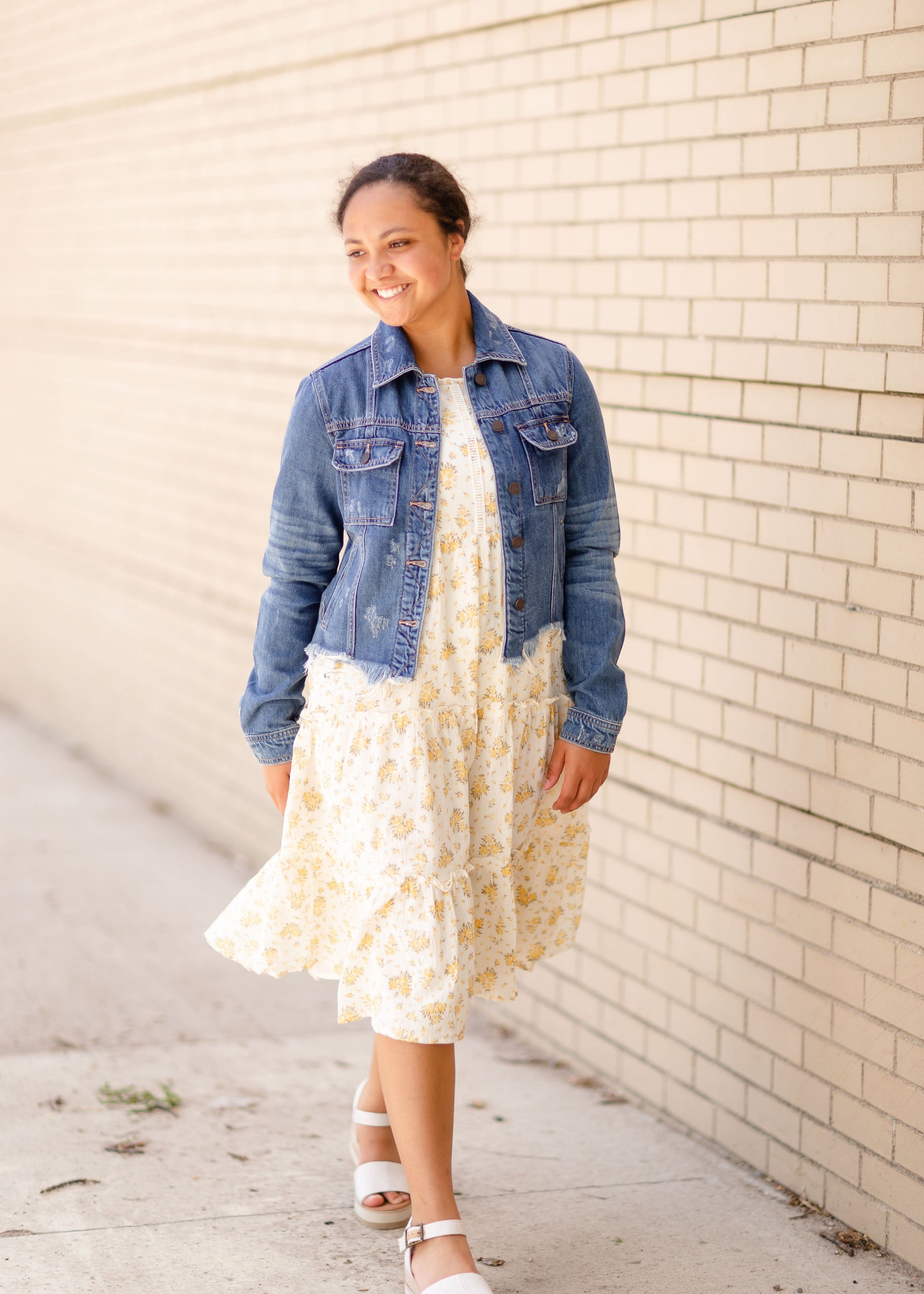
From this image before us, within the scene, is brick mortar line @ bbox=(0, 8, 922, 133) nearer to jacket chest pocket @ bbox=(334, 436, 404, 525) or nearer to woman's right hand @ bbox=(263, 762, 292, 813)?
jacket chest pocket @ bbox=(334, 436, 404, 525)

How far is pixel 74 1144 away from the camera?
374 cm

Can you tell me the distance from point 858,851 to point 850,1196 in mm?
739

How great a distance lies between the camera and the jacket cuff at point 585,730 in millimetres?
3072

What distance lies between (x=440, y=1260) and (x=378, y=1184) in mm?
535

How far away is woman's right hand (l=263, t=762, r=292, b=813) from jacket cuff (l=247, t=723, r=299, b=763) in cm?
1

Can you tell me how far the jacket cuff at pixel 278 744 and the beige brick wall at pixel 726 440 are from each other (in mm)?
1138

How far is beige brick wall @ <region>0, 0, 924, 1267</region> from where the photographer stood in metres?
3.22

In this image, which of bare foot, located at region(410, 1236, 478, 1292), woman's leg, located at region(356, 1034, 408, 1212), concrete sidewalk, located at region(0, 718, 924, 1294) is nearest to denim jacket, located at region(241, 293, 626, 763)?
woman's leg, located at region(356, 1034, 408, 1212)

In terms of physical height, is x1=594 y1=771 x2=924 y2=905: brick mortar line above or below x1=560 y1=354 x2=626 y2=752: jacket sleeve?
below

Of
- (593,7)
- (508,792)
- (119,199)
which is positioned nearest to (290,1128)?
(508,792)

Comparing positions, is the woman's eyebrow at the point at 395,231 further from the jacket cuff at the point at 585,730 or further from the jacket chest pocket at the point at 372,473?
the jacket cuff at the point at 585,730

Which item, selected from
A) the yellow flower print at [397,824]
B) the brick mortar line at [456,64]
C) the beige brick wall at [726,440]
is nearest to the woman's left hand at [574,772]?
the yellow flower print at [397,824]

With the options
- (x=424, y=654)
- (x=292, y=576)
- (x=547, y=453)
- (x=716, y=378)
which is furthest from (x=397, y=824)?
(x=716, y=378)

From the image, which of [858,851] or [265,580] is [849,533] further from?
[265,580]
